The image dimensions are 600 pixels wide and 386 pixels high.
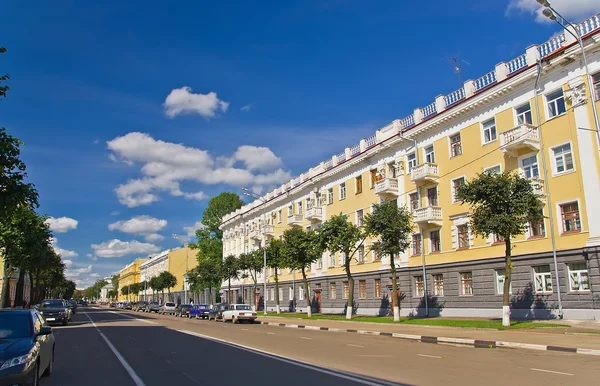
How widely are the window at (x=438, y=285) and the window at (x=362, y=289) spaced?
8.50 metres

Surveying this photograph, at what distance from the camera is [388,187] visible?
37500mm

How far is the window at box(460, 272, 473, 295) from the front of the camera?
1222 inches

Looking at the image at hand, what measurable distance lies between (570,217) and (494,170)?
5107mm

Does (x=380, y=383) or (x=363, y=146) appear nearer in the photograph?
(x=380, y=383)

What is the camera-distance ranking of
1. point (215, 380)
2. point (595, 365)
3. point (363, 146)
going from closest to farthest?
point (215, 380) → point (595, 365) → point (363, 146)

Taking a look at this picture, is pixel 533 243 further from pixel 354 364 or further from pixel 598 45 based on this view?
pixel 354 364

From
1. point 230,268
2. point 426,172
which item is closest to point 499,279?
point 426,172

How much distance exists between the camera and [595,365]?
11.6 m

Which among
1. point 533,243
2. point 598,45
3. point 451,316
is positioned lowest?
point 451,316

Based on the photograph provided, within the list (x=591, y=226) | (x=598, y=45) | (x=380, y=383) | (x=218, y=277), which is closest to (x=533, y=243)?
(x=591, y=226)

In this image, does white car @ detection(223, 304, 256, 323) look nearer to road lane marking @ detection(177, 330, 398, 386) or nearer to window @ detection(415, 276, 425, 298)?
window @ detection(415, 276, 425, 298)

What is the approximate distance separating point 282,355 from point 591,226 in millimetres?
18326

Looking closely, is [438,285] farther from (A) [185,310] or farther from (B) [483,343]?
(A) [185,310]

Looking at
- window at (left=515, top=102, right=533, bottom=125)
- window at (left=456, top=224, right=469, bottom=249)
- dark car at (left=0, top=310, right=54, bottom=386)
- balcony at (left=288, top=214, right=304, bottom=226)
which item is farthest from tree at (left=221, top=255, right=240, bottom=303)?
dark car at (left=0, top=310, right=54, bottom=386)
